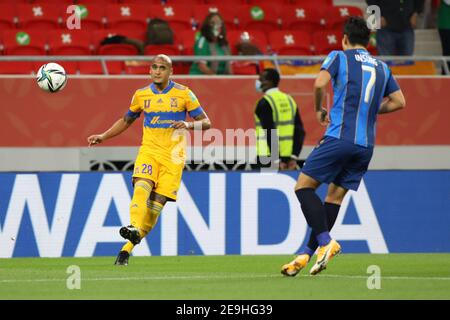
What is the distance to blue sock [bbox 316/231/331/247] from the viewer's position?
9.39 metres

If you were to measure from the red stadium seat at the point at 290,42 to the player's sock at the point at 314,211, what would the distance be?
9.41 metres

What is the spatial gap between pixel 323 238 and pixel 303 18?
10667 millimetres

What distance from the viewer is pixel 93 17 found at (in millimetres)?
18594

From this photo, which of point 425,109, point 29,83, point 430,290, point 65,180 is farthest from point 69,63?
point 430,290

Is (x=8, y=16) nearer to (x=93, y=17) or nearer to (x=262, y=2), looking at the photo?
(x=93, y=17)

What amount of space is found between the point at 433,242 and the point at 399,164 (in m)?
4.04

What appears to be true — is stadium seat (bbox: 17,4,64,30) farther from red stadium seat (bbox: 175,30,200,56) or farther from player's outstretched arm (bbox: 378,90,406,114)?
player's outstretched arm (bbox: 378,90,406,114)

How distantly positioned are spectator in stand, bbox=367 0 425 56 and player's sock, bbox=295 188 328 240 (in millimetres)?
8845

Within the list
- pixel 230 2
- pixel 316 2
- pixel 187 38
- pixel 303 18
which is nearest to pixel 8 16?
pixel 187 38

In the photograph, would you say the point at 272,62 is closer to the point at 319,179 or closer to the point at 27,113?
the point at 27,113

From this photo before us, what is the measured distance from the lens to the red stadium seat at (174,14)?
18969mm

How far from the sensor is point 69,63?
56.9ft

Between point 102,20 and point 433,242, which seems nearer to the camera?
point 433,242

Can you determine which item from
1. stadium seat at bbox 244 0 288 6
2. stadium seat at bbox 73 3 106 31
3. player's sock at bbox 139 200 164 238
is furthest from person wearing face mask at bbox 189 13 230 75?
player's sock at bbox 139 200 164 238
